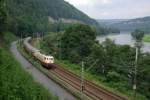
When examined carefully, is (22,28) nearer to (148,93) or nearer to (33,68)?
(33,68)

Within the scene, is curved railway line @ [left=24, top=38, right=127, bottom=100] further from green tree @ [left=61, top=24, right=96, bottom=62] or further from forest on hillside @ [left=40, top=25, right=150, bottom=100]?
green tree @ [left=61, top=24, right=96, bottom=62]

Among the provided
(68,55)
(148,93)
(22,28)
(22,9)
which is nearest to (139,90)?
(148,93)

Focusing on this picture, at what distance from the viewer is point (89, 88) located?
34.6 metres

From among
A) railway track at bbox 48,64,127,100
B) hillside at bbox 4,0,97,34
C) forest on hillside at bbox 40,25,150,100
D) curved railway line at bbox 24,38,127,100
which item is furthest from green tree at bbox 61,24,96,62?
hillside at bbox 4,0,97,34

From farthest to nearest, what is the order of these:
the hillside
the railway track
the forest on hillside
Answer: the hillside, the forest on hillside, the railway track

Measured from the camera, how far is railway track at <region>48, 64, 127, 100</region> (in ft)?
102

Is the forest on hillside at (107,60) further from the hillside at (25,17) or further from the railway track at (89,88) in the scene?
the hillside at (25,17)

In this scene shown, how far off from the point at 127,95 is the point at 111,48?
1669 centimetres

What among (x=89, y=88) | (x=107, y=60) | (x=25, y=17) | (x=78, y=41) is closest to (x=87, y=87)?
(x=89, y=88)

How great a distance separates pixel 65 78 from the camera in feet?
135

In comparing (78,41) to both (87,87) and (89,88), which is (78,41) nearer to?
(87,87)

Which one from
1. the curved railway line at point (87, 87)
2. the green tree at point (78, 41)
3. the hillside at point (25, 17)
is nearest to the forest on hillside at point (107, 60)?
the green tree at point (78, 41)

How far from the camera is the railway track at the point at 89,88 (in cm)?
3098

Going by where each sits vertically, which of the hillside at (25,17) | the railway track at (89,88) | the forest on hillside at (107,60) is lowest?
the railway track at (89,88)
